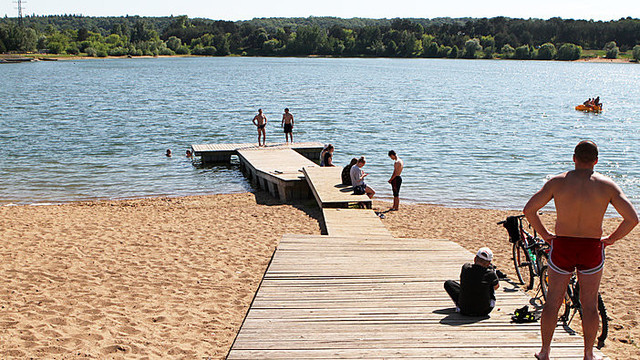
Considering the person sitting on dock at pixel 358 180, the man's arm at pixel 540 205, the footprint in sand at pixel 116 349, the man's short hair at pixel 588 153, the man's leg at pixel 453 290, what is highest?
the man's short hair at pixel 588 153

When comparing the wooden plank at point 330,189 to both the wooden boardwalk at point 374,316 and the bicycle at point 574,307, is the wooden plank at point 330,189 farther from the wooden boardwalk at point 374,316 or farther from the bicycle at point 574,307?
the bicycle at point 574,307

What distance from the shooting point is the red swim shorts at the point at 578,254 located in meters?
4.62

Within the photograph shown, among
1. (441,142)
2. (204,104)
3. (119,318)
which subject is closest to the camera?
(119,318)

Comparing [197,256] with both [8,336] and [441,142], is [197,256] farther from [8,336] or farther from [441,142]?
[441,142]

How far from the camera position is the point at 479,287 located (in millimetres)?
6074

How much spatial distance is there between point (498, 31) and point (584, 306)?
664 ft

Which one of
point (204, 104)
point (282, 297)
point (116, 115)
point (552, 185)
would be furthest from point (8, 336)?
point (204, 104)

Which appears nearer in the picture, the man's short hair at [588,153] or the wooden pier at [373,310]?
the man's short hair at [588,153]

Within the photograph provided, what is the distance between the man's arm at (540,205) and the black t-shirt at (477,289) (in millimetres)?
1375

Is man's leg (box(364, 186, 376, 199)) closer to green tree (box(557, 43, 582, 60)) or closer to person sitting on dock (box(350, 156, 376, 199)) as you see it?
person sitting on dock (box(350, 156, 376, 199))

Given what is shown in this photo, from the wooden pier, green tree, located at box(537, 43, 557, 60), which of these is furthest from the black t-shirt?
green tree, located at box(537, 43, 557, 60)

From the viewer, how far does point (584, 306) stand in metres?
4.82

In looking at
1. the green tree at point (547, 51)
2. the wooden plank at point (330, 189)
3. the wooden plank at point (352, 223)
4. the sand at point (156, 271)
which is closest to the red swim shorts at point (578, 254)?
the sand at point (156, 271)

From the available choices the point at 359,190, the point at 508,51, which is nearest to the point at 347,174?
the point at 359,190
